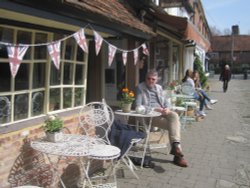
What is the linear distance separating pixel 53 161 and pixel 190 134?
184 inches

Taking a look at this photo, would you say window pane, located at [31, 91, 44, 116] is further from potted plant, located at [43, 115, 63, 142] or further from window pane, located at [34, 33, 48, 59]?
window pane, located at [34, 33, 48, 59]

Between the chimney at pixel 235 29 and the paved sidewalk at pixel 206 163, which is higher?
the chimney at pixel 235 29

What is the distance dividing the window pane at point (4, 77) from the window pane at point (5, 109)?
10 centimetres

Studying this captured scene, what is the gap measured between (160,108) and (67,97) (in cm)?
188

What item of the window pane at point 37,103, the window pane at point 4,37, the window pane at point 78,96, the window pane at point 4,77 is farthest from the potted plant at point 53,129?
the window pane at point 78,96

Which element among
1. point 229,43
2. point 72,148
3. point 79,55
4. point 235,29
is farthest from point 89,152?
point 235,29

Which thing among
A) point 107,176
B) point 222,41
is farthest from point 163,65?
point 222,41

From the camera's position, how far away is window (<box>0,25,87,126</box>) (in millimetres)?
3629

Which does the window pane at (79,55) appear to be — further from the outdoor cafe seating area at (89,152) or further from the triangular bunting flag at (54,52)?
the triangular bunting flag at (54,52)

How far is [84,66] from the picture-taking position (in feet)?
17.1

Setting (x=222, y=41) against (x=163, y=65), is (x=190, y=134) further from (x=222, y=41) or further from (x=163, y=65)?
(x=222, y=41)

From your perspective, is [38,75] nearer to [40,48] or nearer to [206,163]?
[40,48]

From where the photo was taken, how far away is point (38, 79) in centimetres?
416

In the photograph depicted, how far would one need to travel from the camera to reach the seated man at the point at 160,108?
5.70 metres
